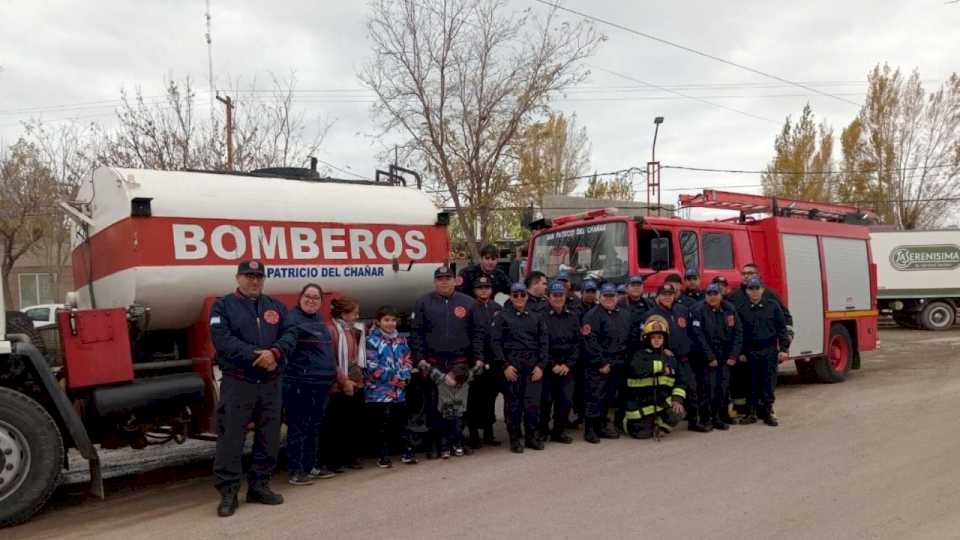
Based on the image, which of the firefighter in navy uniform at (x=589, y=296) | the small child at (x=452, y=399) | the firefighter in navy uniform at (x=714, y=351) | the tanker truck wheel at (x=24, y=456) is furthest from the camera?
the firefighter in navy uniform at (x=714, y=351)

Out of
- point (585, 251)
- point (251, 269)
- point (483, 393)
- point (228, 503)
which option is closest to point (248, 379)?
point (251, 269)

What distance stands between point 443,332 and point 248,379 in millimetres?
2098

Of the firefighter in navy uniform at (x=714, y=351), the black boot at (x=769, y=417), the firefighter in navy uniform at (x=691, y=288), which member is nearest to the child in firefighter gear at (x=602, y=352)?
the firefighter in navy uniform at (x=714, y=351)

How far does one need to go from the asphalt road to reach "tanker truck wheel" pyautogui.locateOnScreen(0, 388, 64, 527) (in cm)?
20

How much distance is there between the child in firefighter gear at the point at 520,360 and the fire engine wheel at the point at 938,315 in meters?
19.9

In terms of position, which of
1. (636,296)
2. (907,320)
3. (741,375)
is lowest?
(907,320)

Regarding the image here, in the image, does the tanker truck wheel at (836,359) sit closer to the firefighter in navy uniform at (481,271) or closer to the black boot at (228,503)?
the firefighter in navy uniform at (481,271)

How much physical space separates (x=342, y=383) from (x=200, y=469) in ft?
6.10

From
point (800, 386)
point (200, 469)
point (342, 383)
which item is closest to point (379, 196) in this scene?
point (342, 383)

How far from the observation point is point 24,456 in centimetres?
519

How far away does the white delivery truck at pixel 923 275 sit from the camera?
22.1m

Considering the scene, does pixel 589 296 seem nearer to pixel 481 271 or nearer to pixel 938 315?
pixel 481 271

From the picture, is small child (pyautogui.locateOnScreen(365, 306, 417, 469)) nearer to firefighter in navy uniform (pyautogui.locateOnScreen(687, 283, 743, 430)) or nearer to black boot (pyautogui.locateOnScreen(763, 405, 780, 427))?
firefighter in navy uniform (pyautogui.locateOnScreen(687, 283, 743, 430))

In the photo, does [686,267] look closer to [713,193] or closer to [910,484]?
[713,193]
